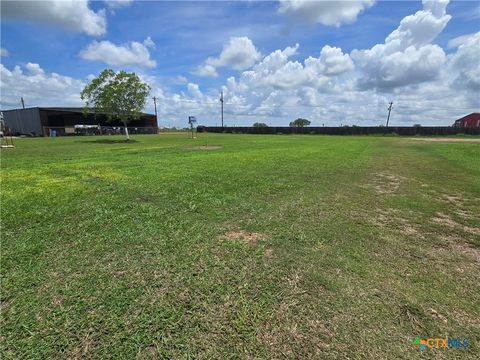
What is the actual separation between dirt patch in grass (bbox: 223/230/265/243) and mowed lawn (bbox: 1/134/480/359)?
0.04m

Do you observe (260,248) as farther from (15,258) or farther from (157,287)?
(15,258)

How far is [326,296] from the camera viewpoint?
Answer: 7.95 ft

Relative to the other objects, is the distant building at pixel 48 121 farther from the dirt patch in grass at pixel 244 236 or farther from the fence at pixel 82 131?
the dirt patch in grass at pixel 244 236

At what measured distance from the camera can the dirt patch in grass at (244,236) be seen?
3.63 meters

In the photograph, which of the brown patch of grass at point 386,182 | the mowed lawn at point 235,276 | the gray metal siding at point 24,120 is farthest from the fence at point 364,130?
the mowed lawn at point 235,276

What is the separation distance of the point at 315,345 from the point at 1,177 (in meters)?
9.75

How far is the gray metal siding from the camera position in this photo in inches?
1682

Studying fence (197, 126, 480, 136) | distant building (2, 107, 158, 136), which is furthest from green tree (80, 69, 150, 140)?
fence (197, 126, 480, 136)

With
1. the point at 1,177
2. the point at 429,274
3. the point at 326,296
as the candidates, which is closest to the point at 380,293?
the point at 326,296

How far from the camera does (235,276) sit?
8.98 feet

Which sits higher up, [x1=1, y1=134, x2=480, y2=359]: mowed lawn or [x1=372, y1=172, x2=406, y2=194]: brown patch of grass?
[x1=1, y1=134, x2=480, y2=359]: mowed lawn

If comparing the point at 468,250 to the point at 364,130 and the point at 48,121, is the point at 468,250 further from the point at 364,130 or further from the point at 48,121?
the point at 364,130

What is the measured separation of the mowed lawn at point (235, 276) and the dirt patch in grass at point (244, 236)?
4 centimetres

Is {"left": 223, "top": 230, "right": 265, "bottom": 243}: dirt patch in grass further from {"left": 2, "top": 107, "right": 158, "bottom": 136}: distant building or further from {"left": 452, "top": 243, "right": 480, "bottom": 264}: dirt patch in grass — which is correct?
{"left": 2, "top": 107, "right": 158, "bottom": 136}: distant building
